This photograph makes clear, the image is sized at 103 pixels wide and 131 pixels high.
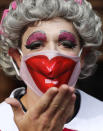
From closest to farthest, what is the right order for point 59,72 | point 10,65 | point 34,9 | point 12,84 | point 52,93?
point 52,93
point 59,72
point 34,9
point 10,65
point 12,84

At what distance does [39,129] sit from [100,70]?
1860 millimetres

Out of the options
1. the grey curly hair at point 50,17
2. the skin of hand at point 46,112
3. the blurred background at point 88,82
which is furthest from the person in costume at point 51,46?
the blurred background at point 88,82

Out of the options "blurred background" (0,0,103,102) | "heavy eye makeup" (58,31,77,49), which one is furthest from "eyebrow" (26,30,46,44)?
"blurred background" (0,0,103,102)

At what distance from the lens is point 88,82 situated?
10.6ft

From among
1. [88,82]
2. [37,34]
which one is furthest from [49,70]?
[88,82]

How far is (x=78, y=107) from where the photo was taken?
2.22 metres

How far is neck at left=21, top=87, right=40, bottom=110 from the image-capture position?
2.12 m

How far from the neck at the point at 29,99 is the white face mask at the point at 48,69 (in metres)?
0.10

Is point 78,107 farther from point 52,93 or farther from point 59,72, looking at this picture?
point 52,93

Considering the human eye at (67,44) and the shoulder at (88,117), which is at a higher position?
the human eye at (67,44)

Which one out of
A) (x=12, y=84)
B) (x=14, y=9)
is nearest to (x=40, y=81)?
(x=14, y=9)

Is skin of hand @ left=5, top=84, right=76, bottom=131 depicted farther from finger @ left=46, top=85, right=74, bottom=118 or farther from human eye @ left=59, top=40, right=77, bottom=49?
human eye @ left=59, top=40, right=77, bottom=49

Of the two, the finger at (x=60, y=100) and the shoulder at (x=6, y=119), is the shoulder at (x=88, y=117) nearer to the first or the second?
the shoulder at (x=6, y=119)

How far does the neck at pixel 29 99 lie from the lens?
2.12 m
